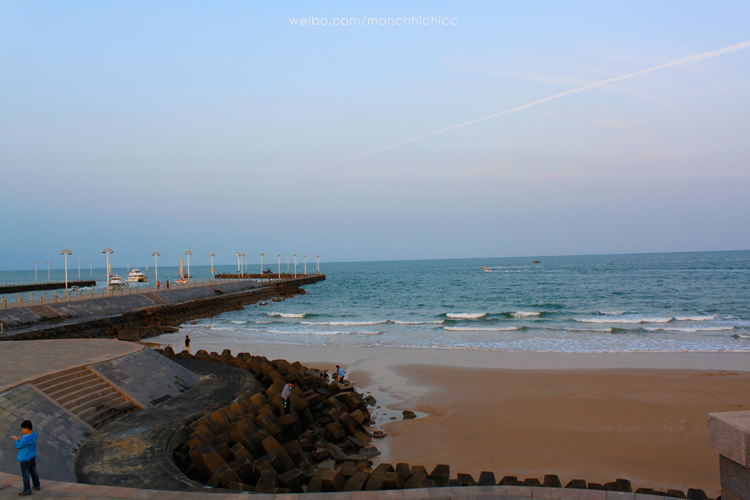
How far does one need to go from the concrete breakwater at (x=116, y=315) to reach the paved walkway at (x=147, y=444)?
55.7 feet

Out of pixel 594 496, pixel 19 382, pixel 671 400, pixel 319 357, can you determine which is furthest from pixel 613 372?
pixel 19 382

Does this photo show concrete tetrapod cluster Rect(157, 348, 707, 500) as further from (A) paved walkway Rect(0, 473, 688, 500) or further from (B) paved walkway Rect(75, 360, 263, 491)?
(A) paved walkway Rect(0, 473, 688, 500)

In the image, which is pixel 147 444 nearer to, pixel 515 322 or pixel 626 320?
pixel 515 322

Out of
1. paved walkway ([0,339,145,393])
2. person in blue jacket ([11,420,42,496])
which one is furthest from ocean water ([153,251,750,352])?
person in blue jacket ([11,420,42,496])

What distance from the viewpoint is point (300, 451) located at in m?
9.27

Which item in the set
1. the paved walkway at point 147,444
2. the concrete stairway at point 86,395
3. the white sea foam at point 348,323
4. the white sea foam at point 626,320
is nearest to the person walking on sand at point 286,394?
the paved walkway at point 147,444

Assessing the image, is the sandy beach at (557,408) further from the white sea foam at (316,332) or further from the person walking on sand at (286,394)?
the white sea foam at (316,332)

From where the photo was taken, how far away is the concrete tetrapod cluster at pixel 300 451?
22.8 ft

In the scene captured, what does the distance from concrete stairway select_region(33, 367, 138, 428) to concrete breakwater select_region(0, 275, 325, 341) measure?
1540 cm

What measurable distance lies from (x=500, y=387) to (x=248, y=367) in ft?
30.3

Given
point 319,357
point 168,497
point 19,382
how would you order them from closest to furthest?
point 168,497 → point 19,382 → point 319,357

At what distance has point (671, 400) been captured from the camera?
14531 mm

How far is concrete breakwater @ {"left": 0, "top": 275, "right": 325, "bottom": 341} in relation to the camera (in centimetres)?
2566

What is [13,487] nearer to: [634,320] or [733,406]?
[733,406]
